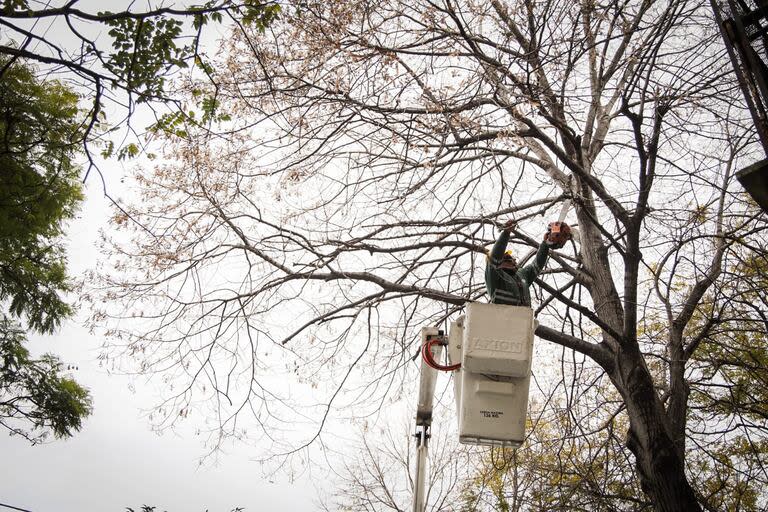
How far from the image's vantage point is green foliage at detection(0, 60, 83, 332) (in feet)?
25.9

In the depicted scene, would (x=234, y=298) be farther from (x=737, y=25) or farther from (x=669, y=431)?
(x=737, y=25)

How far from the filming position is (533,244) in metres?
6.84

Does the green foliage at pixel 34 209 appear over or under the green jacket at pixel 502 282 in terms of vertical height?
over

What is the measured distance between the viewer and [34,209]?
7.69m

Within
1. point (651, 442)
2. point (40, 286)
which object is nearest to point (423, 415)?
point (651, 442)

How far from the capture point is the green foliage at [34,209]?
7906 mm

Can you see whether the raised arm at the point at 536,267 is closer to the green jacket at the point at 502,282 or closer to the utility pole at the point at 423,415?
the green jacket at the point at 502,282

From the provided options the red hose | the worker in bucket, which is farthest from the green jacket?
the red hose

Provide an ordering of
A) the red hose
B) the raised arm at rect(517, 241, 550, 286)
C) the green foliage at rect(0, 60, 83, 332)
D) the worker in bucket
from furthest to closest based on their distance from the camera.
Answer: the green foliage at rect(0, 60, 83, 332), the raised arm at rect(517, 241, 550, 286), the worker in bucket, the red hose

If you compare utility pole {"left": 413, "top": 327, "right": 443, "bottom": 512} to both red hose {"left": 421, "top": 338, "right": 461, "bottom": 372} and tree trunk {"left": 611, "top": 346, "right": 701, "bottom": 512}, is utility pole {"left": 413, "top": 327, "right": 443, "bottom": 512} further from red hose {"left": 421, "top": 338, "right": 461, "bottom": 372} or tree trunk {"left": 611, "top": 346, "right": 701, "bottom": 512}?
tree trunk {"left": 611, "top": 346, "right": 701, "bottom": 512}

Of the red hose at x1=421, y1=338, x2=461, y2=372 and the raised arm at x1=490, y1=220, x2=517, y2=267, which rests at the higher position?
the raised arm at x1=490, y1=220, x2=517, y2=267

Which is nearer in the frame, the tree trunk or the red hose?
the red hose

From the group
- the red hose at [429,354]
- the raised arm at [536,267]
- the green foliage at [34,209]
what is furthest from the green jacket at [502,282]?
the green foliage at [34,209]

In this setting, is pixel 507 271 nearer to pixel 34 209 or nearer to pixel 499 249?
pixel 499 249
